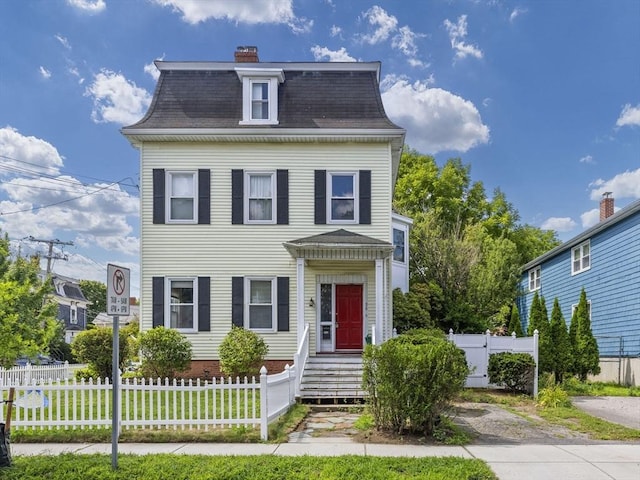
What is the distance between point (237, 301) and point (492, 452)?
8.71m

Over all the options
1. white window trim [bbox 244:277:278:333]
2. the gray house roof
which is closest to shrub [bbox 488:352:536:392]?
white window trim [bbox 244:277:278:333]

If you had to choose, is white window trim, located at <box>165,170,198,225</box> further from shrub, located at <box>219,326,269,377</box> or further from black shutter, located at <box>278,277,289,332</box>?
shrub, located at <box>219,326,269,377</box>

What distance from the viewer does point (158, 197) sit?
1441 cm

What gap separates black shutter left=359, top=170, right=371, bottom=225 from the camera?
567 inches

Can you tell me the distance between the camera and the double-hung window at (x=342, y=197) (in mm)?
14531

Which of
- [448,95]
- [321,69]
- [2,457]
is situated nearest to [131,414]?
[2,457]

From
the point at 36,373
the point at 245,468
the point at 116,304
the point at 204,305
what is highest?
the point at 116,304

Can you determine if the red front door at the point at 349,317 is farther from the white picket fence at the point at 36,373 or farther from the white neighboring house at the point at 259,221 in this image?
the white picket fence at the point at 36,373

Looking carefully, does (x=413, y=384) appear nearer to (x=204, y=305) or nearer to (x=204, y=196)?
(x=204, y=305)

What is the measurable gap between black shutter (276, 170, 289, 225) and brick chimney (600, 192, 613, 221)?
15539mm

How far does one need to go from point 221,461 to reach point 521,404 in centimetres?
797

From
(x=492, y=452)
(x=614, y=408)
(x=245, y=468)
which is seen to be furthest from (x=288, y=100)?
(x=614, y=408)

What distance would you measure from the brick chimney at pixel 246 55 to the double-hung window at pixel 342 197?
16.4ft

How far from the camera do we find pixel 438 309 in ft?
67.4
